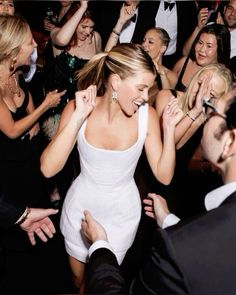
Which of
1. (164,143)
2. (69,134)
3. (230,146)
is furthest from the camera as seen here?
(164,143)

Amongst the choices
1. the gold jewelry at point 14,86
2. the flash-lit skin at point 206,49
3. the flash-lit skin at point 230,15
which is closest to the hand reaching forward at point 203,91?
the flash-lit skin at point 206,49

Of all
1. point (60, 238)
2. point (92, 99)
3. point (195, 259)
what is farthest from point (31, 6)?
point (195, 259)

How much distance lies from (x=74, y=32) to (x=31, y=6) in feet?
5.45

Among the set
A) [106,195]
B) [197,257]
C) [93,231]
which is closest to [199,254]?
[197,257]

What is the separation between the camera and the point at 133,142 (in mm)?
2039

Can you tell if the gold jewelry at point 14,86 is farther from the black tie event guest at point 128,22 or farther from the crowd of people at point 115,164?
the black tie event guest at point 128,22

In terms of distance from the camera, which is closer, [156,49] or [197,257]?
[197,257]

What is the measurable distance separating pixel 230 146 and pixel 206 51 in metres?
2.15

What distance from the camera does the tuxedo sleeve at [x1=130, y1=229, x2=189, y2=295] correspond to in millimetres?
977

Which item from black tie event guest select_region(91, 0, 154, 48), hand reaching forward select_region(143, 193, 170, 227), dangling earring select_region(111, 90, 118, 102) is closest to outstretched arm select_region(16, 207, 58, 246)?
hand reaching forward select_region(143, 193, 170, 227)

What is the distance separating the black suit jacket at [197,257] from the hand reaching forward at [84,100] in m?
0.96

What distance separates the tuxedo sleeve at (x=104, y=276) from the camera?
1.13 metres

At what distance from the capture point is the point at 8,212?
1923 millimetres

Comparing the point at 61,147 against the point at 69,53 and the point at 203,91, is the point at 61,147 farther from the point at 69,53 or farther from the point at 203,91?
the point at 69,53
